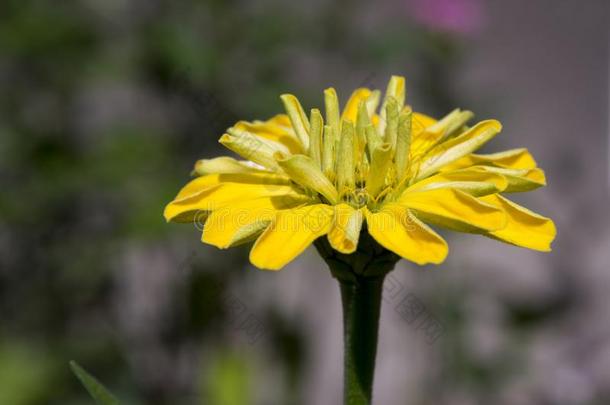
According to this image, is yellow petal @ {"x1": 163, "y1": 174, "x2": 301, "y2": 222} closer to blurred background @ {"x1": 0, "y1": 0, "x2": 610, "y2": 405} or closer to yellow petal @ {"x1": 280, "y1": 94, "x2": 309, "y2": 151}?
yellow petal @ {"x1": 280, "y1": 94, "x2": 309, "y2": 151}

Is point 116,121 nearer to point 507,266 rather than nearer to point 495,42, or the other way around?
point 495,42

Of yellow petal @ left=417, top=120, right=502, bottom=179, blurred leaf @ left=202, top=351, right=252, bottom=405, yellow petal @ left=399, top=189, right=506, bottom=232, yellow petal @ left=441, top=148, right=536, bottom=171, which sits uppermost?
yellow petal @ left=417, top=120, right=502, bottom=179

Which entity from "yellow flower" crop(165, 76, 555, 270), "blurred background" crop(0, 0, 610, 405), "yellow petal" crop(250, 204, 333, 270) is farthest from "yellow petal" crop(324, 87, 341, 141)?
"blurred background" crop(0, 0, 610, 405)

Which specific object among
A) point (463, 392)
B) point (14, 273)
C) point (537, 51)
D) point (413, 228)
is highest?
point (537, 51)

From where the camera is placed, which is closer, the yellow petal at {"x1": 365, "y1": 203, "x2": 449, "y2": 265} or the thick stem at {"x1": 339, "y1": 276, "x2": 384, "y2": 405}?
the yellow petal at {"x1": 365, "y1": 203, "x2": 449, "y2": 265}

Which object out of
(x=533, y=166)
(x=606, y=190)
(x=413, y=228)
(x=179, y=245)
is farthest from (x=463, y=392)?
(x=413, y=228)

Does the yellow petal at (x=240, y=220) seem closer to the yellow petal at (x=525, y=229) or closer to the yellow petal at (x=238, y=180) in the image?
the yellow petal at (x=238, y=180)

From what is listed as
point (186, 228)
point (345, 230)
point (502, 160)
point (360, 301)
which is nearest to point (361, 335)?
point (360, 301)
